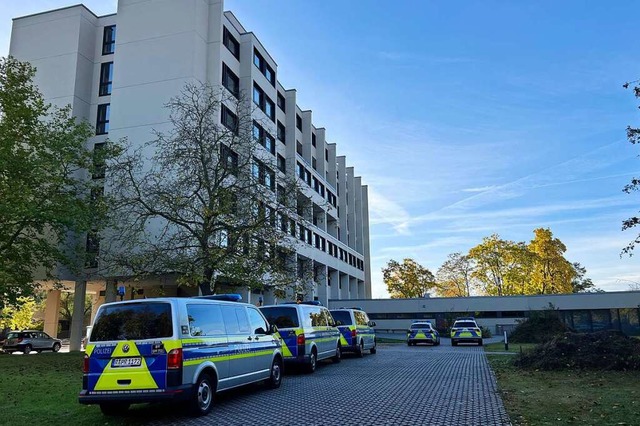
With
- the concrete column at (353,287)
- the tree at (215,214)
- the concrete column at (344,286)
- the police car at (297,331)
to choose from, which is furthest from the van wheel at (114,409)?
the concrete column at (353,287)

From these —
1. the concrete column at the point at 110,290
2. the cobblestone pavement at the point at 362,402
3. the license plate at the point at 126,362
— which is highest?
the concrete column at the point at 110,290

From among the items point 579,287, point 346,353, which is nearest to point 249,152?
point 346,353

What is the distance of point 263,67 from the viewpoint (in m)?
42.4

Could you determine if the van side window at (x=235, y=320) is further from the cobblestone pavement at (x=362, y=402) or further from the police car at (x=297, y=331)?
the police car at (x=297, y=331)

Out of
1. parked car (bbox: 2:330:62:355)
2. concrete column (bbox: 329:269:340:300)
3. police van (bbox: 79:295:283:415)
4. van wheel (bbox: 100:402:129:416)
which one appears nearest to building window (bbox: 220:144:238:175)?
police van (bbox: 79:295:283:415)

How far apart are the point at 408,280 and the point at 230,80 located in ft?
145

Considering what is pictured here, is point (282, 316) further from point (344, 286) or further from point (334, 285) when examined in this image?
point (344, 286)

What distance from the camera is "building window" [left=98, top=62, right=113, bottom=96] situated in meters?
35.7

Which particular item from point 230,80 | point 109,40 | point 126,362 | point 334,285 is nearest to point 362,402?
point 126,362

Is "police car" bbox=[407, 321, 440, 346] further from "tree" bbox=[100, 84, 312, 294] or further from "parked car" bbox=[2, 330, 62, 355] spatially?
"parked car" bbox=[2, 330, 62, 355]

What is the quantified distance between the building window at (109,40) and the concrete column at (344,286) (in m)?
40.5

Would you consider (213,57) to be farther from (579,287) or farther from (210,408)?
(579,287)

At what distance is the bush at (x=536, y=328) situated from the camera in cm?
3719

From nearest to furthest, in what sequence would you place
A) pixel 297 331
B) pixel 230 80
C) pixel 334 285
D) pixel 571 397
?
pixel 571 397
pixel 297 331
pixel 230 80
pixel 334 285
